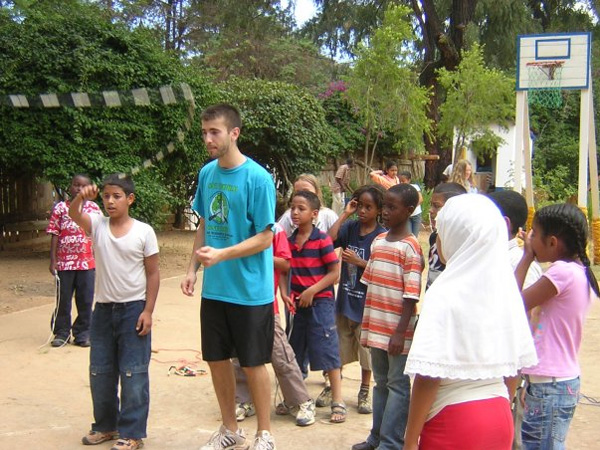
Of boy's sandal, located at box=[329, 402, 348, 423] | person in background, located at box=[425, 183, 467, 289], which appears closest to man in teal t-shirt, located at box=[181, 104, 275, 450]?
boy's sandal, located at box=[329, 402, 348, 423]

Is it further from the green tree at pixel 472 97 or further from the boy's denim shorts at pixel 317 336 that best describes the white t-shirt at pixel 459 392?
the green tree at pixel 472 97

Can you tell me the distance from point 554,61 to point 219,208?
11.0m

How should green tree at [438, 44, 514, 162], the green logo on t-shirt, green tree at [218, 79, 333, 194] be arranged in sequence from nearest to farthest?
the green logo on t-shirt → green tree at [218, 79, 333, 194] → green tree at [438, 44, 514, 162]

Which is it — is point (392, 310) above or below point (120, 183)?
below

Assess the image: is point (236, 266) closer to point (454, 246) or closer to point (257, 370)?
point (257, 370)

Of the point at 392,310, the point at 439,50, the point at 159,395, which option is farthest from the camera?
the point at 439,50

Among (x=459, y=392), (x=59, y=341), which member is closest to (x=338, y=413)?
(x=459, y=392)

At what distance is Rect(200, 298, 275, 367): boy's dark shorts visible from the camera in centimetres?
410

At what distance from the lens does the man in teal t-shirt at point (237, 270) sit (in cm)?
408

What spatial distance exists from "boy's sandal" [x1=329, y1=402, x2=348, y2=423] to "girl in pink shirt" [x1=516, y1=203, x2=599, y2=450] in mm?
1955

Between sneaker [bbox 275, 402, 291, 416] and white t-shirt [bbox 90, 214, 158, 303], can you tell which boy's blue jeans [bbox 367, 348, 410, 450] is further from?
white t-shirt [bbox 90, 214, 158, 303]

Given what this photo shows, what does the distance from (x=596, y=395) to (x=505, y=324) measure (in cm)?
369

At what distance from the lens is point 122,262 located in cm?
447

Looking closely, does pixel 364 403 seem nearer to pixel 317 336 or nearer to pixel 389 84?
pixel 317 336
